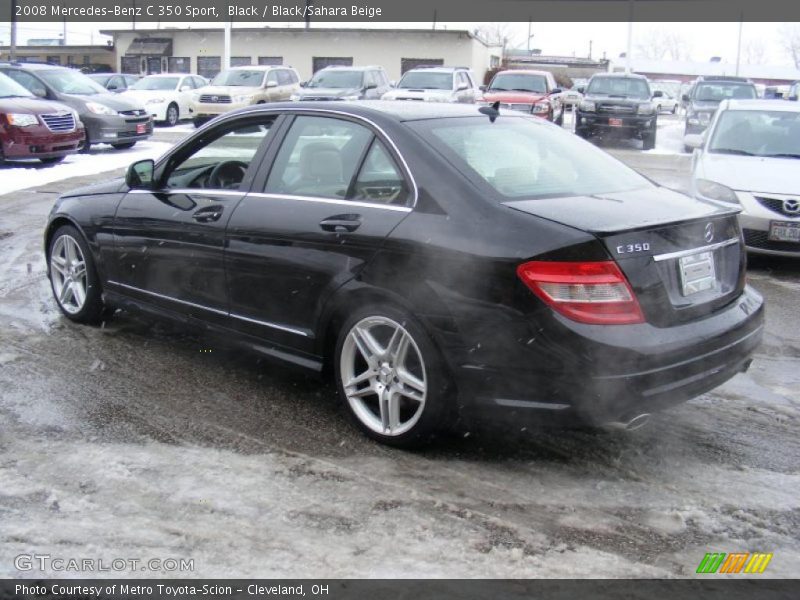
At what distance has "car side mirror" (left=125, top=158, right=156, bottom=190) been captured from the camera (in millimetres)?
5242

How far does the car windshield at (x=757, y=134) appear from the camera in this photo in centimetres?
894

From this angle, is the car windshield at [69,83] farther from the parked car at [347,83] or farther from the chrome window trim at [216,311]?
the chrome window trim at [216,311]

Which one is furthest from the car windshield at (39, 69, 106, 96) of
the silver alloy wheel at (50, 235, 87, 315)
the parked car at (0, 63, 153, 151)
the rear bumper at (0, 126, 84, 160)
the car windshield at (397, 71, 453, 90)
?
the silver alloy wheel at (50, 235, 87, 315)

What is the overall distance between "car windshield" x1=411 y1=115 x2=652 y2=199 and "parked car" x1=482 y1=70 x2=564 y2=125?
55.7ft

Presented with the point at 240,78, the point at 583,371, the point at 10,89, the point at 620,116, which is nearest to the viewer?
the point at 583,371

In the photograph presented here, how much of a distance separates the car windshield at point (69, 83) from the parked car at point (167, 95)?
21.7 feet

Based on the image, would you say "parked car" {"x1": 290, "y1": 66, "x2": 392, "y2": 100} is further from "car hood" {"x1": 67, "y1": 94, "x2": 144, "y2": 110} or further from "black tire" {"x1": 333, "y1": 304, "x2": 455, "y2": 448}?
"black tire" {"x1": 333, "y1": 304, "x2": 455, "y2": 448}

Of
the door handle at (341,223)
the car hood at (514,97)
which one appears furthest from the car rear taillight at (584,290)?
the car hood at (514,97)

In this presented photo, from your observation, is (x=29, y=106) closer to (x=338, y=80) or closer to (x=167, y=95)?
(x=338, y=80)

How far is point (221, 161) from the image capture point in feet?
17.1

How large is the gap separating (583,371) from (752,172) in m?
5.63

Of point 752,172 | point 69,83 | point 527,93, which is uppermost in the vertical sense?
point 527,93
